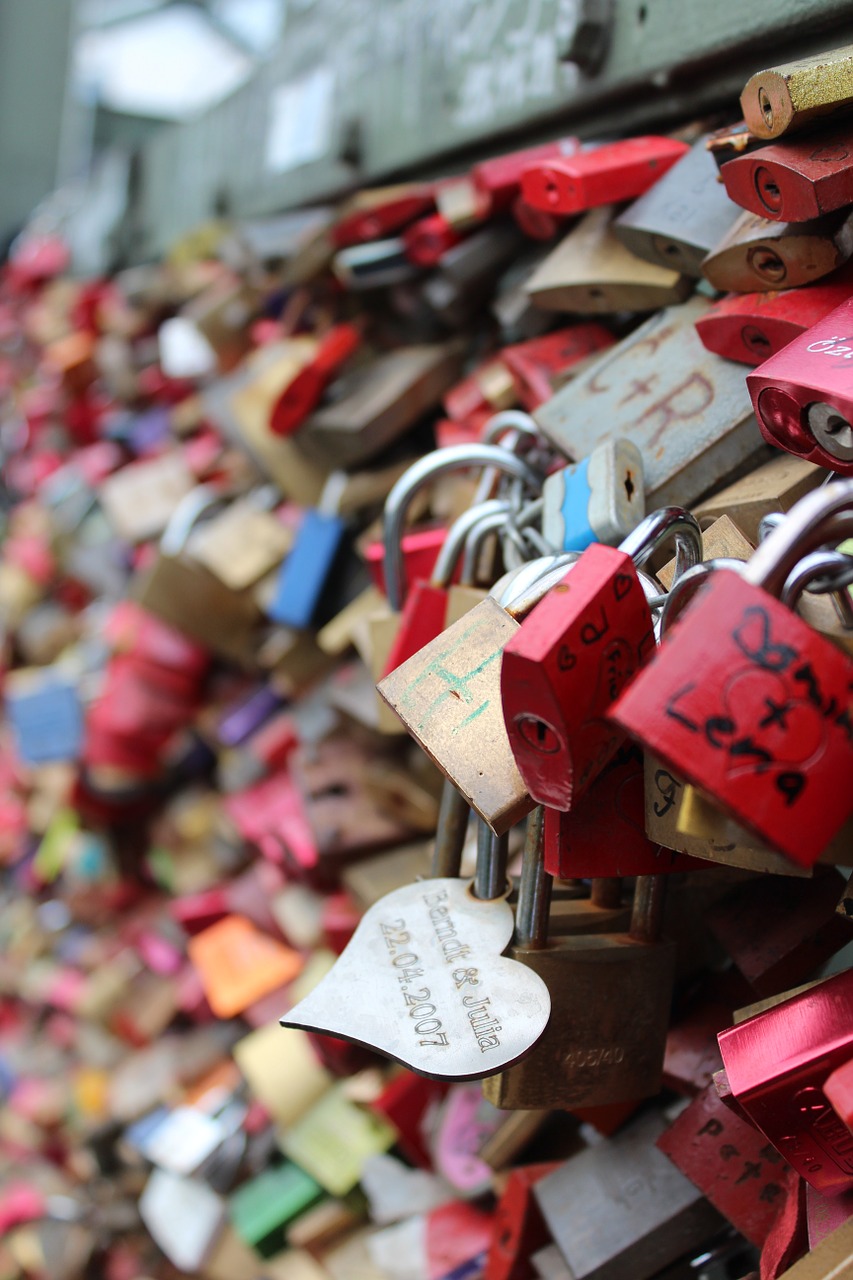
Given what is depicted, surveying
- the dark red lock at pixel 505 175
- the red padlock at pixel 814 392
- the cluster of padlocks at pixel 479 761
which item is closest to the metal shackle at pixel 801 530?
the cluster of padlocks at pixel 479 761

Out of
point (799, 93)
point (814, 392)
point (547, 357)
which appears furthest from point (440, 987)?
point (547, 357)

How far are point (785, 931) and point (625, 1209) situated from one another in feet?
0.91

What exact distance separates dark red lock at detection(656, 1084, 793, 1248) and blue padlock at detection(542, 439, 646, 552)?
0.42 m

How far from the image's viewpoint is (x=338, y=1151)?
137cm

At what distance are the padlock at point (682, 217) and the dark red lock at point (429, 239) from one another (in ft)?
1.50

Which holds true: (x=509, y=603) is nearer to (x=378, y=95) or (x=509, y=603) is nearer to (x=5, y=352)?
(x=378, y=95)

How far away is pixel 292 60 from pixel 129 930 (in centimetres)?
221

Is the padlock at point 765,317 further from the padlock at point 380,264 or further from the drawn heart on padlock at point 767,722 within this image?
the padlock at point 380,264

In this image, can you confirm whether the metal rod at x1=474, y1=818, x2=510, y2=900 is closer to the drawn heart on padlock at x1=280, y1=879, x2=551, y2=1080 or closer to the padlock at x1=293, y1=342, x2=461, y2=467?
the drawn heart on padlock at x1=280, y1=879, x2=551, y2=1080

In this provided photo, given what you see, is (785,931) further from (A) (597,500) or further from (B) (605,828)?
(A) (597,500)

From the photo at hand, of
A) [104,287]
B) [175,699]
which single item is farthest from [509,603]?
[104,287]

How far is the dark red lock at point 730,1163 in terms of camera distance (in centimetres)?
72

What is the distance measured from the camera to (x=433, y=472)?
36.4 inches

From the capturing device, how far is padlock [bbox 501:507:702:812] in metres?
0.51
